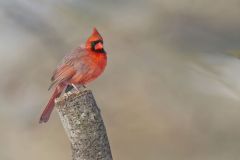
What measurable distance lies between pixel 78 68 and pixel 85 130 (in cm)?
32

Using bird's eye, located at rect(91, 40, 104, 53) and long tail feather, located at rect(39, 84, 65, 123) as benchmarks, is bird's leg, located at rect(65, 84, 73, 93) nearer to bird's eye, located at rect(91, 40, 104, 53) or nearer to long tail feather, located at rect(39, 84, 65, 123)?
long tail feather, located at rect(39, 84, 65, 123)

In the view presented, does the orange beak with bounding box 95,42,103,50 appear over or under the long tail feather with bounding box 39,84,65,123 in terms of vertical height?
over

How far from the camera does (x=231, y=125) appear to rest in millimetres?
4332

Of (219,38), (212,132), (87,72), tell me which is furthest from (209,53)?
(87,72)

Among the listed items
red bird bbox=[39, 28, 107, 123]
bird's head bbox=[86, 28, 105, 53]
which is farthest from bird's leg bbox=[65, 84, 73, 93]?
bird's head bbox=[86, 28, 105, 53]

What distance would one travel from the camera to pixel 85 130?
1.51m

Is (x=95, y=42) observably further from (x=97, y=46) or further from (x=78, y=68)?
(x=78, y=68)

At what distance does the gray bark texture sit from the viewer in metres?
1.50

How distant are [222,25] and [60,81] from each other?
3.34m

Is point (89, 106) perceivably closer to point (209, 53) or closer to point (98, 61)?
point (98, 61)

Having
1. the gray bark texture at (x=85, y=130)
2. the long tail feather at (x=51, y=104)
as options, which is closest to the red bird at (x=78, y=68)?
the long tail feather at (x=51, y=104)

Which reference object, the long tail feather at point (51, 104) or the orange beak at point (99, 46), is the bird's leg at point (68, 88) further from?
the orange beak at point (99, 46)

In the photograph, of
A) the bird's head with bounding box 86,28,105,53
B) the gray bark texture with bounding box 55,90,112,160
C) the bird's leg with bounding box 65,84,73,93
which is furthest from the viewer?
the bird's leg with bounding box 65,84,73,93

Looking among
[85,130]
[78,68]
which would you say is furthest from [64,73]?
[85,130]
